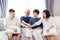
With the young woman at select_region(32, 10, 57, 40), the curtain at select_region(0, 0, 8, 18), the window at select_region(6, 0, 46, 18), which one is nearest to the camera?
the young woman at select_region(32, 10, 57, 40)

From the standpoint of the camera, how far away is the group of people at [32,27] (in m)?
3.31

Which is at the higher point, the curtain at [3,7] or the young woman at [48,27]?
the curtain at [3,7]

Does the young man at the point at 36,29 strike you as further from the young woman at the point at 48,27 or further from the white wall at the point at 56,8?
the white wall at the point at 56,8

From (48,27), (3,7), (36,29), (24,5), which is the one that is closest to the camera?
(48,27)

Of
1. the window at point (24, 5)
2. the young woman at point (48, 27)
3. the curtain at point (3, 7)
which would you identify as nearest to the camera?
the young woman at point (48, 27)

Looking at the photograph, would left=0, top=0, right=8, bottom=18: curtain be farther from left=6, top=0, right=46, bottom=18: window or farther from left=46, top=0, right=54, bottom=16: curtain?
left=46, top=0, right=54, bottom=16: curtain

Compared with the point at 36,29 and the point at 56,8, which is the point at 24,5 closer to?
the point at 56,8

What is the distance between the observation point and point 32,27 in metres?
3.56

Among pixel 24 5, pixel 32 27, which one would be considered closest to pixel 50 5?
pixel 24 5

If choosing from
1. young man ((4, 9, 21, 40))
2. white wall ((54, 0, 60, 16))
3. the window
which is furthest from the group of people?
white wall ((54, 0, 60, 16))

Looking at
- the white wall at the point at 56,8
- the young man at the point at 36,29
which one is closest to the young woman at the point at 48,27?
the young man at the point at 36,29

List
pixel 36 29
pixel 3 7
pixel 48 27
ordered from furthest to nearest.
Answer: pixel 3 7, pixel 36 29, pixel 48 27

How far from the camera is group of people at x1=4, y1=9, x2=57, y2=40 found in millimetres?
3309

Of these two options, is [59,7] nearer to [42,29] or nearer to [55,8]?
[55,8]
